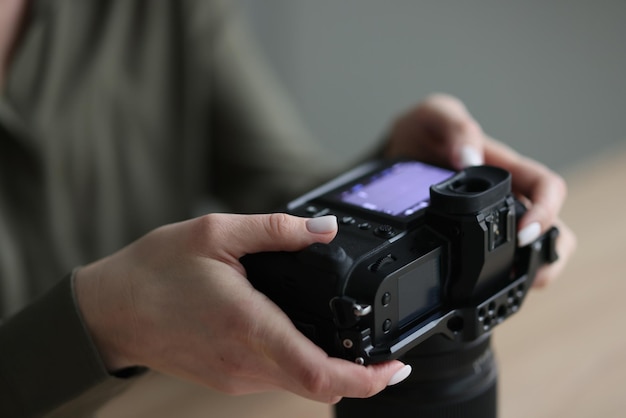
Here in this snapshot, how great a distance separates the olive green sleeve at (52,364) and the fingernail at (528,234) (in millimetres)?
272

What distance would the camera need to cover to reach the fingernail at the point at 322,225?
0.52 m

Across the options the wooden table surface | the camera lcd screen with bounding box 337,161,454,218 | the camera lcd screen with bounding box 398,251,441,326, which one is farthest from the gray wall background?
the camera lcd screen with bounding box 398,251,441,326

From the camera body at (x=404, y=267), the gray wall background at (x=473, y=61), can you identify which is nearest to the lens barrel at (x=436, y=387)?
the camera body at (x=404, y=267)

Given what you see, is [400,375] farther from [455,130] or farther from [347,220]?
[455,130]

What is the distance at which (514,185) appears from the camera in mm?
735

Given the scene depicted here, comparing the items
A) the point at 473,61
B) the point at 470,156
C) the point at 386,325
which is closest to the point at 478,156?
the point at 470,156

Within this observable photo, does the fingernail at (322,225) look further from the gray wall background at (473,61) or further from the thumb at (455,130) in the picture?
the gray wall background at (473,61)

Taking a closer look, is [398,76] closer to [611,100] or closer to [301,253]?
[611,100]

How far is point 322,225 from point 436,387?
0.14 meters

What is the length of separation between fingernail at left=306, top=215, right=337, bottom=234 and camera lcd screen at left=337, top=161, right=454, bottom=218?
2.1 inches

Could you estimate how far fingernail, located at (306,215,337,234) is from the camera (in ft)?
1.70

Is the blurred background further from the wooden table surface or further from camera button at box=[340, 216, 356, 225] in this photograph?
camera button at box=[340, 216, 356, 225]

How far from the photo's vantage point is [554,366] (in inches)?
32.0

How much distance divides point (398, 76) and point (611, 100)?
0.41 meters
